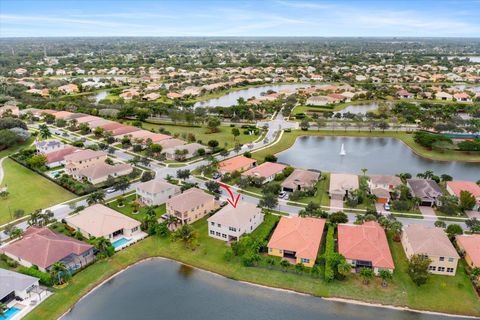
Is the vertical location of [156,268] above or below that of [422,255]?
below

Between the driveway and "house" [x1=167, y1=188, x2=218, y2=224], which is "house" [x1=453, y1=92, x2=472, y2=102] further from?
"house" [x1=167, y1=188, x2=218, y2=224]

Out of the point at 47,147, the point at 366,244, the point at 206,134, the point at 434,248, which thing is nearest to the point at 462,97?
the point at 206,134

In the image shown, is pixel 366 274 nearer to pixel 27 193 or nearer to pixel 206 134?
pixel 27 193

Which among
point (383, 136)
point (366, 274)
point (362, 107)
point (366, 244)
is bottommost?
point (366, 274)

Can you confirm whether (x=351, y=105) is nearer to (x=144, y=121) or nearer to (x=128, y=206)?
(x=144, y=121)

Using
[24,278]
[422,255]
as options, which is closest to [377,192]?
[422,255]

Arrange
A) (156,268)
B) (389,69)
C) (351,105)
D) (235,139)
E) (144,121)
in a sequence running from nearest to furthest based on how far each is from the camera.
Result: (156,268) → (235,139) → (144,121) → (351,105) → (389,69)

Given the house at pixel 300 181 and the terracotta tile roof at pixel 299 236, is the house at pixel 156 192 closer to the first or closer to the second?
the house at pixel 300 181

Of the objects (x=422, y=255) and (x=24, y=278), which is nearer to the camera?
(x=24, y=278)

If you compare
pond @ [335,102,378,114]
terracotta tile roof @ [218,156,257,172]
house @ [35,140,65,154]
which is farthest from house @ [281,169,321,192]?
pond @ [335,102,378,114]
